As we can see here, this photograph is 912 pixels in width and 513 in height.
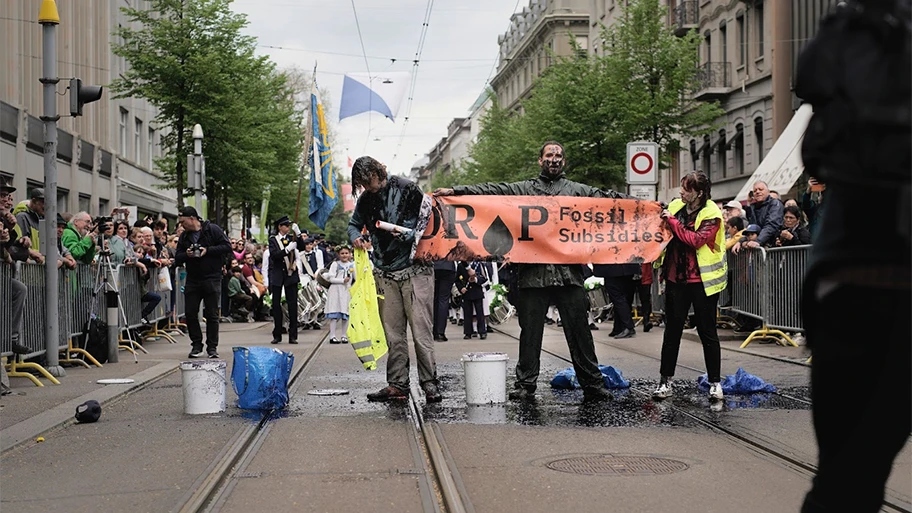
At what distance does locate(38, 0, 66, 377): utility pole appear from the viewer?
1255cm

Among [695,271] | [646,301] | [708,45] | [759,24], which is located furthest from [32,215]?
[708,45]

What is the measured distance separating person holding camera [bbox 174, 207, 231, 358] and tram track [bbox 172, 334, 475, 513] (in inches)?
251

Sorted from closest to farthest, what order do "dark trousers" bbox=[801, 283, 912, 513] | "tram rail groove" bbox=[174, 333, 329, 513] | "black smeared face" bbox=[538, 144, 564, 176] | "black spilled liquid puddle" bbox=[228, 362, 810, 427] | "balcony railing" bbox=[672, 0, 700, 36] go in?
1. "dark trousers" bbox=[801, 283, 912, 513]
2. "tram rail groove" bbox=[174, 333, 329, 513]
3. "black spilled liquid puddle" bbox=[228, 362, 810, 427]
4. "black smeared face" bbox=[538, 144, 564, 176]
5. "balcony railing" bbox=[672, 0, 700, 36]

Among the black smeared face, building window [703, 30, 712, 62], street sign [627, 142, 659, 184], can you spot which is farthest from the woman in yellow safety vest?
building window [703, 30, 712, 62]

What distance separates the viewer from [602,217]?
10.5 m

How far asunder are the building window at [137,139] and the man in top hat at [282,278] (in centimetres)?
3206

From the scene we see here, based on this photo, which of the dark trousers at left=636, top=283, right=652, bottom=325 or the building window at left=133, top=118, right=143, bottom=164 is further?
the building window at left=133, top=118, right=143, bottom=164

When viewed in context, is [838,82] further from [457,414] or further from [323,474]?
[457,414]

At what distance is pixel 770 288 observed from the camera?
16062 millimetres

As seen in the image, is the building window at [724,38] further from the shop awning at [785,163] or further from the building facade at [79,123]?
the building facade at [79,123]

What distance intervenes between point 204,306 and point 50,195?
299cm

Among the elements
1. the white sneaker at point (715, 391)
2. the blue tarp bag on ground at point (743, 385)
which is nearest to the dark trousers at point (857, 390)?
the white sneaker at point (715, 391)

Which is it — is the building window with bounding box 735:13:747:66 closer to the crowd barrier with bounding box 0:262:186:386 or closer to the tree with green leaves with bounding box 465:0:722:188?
the tree with green leaves with bounding box 465:0:722:188

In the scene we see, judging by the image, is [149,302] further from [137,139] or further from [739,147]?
[137,139]
